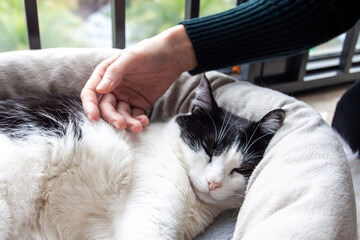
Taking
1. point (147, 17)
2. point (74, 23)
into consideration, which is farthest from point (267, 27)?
point (74, 23)

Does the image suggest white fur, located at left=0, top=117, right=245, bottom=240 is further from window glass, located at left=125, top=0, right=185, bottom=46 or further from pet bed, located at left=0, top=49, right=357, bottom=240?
window glass, located at left=125, top=0, right=185, bottom=46

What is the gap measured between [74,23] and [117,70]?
124cm

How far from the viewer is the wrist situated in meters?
1.26

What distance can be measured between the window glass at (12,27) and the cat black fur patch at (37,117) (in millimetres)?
884

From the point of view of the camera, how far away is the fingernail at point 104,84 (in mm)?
1092

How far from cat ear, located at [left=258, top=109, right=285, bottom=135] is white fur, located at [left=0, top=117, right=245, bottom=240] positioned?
0.13m

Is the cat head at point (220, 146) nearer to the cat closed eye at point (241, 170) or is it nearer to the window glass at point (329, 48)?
the cat closed eye at point (241, 170)

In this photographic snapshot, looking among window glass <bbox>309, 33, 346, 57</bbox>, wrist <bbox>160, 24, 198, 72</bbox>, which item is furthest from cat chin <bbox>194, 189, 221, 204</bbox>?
window glass <bbox>309, 33, 346, 57</bbox>

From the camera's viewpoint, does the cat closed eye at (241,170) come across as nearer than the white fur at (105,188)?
No

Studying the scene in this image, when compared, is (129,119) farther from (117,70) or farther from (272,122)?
(272,122)

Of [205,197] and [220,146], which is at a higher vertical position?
[220,146]

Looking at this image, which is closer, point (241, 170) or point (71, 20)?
point (241, 170)

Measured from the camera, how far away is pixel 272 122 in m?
1.07

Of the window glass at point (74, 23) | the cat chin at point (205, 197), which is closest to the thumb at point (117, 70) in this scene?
the cat chin at point (205, 197)
